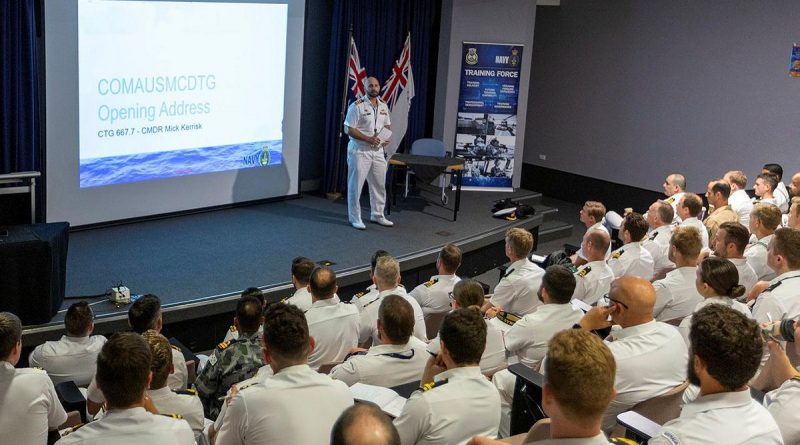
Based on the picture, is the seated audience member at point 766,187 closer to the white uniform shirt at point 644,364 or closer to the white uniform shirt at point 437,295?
the white uniform shirt at point 437,295

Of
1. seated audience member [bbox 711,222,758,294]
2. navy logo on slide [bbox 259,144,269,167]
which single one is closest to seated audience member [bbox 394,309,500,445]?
seated audience member [bbox 711,222,758,294]

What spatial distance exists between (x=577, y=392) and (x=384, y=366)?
1.75 meters

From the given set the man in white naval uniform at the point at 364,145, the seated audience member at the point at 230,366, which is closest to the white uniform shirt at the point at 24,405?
the seated audience member at the point at 230,366

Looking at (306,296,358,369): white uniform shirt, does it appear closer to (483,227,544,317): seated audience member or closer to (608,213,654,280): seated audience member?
(483,227,544,317): seated audience member

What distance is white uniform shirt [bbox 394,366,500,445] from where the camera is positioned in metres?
2.88

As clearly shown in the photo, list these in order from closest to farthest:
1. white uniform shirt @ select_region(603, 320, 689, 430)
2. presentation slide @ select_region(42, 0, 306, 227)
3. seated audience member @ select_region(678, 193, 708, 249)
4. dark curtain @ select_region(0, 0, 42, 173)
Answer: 1. white uniform shirt @ select_region(603, 320, 689, 430)
2. seated audience member @ select_region(678, 193, 708, 249)
3. dark curtain @ select_region(0, 0, 42, 173)
4. presentation slide @ select_region(42, 0, 306, 227)

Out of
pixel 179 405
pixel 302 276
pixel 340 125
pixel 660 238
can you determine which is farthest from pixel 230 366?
pixel 340 125

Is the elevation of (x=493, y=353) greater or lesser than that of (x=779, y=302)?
lesser

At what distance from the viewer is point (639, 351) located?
3625 millimetres

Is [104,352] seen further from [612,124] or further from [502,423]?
[612,124]

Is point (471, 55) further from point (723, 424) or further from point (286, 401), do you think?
point (723, 424)

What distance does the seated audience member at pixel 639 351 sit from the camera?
359 centimetres

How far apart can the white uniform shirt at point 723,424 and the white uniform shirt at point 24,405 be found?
2377mm

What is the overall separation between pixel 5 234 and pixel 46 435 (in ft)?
8.26
